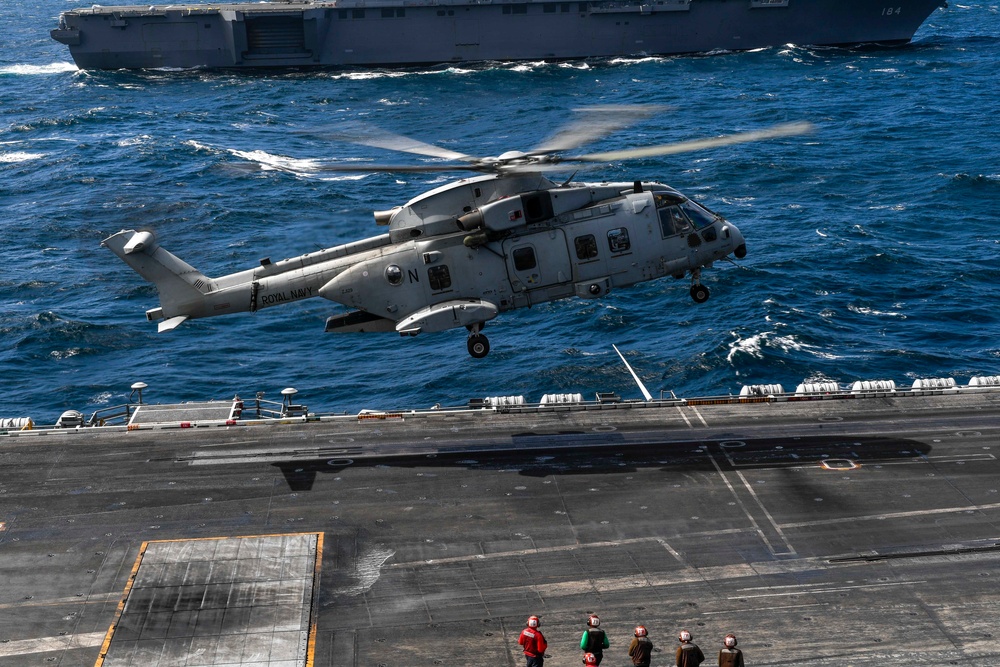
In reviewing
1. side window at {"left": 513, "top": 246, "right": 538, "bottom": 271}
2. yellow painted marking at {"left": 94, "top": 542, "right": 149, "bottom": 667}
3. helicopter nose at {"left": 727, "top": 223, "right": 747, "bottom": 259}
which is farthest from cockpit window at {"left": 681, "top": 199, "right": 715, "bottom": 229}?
yellow painted marking at {"left": 94, "top": 542, "right": 149, "bottom": 667}

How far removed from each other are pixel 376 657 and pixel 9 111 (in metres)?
92.2

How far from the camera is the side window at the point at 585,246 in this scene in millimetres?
31906

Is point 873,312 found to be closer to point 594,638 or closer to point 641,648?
point 641,648

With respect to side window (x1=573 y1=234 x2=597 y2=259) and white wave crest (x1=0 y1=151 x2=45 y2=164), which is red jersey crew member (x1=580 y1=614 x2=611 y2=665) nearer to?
side window (x1=573 y1=234 x2=597 y2=259)

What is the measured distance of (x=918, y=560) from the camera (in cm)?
2766

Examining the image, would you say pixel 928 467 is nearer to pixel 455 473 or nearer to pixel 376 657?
pixel 455 473

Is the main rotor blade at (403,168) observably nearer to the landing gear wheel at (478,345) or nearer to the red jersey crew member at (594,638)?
the landing gear wheel at (478,345)

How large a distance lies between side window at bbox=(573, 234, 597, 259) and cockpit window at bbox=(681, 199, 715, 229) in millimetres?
3155

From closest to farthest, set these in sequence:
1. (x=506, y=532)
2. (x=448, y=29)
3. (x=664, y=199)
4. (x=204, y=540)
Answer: (x=204, y=540)
(x=506, y=532)
(x=664, y=199)
(x=448, y=29)

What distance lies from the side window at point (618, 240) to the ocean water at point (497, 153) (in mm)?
9181

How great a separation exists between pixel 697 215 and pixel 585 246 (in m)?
3.81

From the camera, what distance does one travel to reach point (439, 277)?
31.7m

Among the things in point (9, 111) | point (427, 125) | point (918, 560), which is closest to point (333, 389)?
point (918, 560)

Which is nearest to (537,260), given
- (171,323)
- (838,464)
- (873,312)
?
(171,323)
